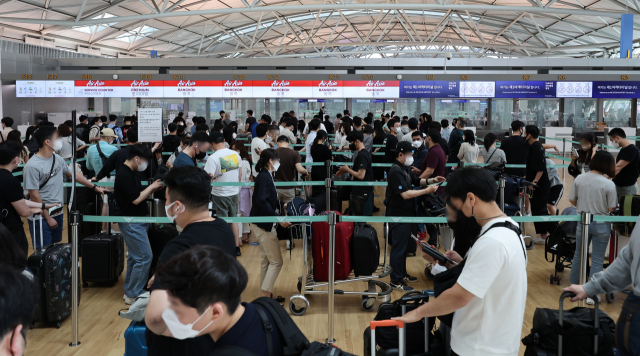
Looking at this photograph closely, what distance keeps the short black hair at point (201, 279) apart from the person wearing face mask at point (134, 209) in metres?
3.16

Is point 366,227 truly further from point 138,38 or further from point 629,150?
point 138,38

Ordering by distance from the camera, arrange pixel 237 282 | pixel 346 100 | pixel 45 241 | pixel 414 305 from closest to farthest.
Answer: pixel 237 282
pixel 414 305
pixel 45 241
pixel 346 100

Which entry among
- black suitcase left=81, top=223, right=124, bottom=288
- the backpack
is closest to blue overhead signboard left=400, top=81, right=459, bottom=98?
black suitcase left=81, top=223, right=124, bottom=288

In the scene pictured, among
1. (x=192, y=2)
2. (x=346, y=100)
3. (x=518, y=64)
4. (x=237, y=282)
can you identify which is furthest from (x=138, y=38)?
(x=237, y=282)

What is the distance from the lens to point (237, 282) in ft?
5.58

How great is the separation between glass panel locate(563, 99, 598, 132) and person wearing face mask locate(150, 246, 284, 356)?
1776 cm

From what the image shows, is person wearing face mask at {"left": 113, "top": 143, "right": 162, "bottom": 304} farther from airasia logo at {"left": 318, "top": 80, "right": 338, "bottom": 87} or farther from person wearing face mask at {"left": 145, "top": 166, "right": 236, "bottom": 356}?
airasia logo at {"left": 318, "top": 80, "right": 338, "bottom": 87}

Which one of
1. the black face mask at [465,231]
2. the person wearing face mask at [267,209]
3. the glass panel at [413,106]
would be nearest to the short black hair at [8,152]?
the person wearing face mask at [267,209]

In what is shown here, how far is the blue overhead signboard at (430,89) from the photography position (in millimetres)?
16016

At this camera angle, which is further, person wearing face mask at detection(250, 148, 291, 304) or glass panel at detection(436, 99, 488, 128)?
glass panel at detection(436, 99, 488, 128)

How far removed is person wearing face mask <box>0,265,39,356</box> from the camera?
4.61 ft

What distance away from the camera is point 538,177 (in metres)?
7.44

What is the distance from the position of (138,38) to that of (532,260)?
3102cm

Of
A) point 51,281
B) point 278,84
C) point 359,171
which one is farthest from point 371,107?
point 51,281
